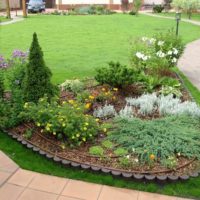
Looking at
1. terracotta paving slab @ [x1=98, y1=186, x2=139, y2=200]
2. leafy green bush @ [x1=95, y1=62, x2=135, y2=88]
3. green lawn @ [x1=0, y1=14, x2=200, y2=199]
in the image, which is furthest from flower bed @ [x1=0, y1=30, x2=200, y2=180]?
terracotta paving slab @ [x1=98, y1=186, x2=139, y2=200]

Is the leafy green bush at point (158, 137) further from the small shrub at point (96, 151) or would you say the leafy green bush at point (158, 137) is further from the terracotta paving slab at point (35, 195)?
the terracotta paving slab at point (35, 195)

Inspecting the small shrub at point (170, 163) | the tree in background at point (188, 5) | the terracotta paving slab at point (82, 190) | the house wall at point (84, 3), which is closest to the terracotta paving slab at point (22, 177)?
the terracotta paving slab at point (82, 190)

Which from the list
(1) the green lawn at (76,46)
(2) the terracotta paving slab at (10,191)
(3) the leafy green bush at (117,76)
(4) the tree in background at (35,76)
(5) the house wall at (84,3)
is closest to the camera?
(2) the terracotta paving slab at (10,191)

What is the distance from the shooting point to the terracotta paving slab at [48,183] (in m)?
4.04

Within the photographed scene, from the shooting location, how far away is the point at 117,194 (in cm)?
400

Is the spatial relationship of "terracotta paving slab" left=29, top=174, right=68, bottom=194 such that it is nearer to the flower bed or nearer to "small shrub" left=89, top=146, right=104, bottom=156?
the flower bed

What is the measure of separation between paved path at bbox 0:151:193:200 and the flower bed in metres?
0.29

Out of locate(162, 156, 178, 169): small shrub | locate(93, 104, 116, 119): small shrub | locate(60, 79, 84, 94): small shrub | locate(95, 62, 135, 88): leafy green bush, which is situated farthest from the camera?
locate(60, 79, 84, 94): small shrub

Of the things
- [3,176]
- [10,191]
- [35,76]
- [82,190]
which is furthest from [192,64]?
[10,191]

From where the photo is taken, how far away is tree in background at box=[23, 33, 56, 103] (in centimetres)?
546

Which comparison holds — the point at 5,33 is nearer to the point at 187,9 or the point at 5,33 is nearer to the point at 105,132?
the point at 105,132

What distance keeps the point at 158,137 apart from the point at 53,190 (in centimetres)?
172

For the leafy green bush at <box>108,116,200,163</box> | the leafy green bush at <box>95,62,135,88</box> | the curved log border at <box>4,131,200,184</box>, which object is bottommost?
the curved log border at <box>4,131,200,184</box>

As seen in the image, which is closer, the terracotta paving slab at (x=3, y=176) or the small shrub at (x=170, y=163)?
the terracotta paving slab at (x=3, y=176)
